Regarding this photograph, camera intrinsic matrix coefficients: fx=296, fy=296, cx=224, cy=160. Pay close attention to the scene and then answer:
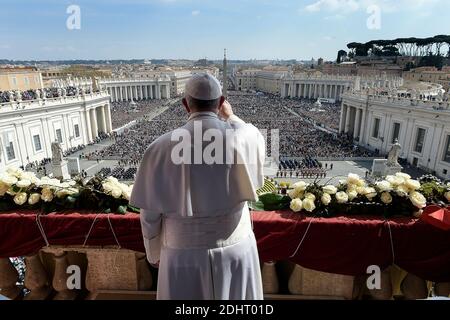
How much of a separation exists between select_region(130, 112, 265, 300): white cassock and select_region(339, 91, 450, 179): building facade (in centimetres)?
2787

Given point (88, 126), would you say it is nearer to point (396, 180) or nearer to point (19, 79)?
point (19, 79)

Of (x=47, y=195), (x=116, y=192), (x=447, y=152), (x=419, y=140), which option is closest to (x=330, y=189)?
(x=116, y=192)

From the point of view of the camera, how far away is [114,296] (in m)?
3.82

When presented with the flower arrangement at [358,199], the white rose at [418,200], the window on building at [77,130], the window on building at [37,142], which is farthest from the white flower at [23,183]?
the window on building at [77,130]

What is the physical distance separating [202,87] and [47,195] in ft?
9.07

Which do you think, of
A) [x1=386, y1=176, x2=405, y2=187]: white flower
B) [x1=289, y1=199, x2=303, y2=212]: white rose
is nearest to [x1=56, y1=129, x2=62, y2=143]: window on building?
[x1=289, y1=199, x2=303, y2=212]: white rose

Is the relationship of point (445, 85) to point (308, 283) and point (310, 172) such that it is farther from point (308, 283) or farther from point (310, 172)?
point (308, 283)

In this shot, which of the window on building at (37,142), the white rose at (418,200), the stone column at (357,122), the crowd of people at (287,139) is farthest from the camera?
the stone column at (357,122)

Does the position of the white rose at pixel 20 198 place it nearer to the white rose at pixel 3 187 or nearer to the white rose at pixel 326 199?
the white rose at pixel 3 187

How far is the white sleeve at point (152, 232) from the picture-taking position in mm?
2250

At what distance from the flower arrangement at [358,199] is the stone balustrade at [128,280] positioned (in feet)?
2.44

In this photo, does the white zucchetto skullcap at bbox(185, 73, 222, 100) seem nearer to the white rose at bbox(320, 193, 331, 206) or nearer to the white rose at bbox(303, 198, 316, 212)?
the white rose at bbox(303, 198, 316, 212)

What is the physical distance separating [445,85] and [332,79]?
2985cm

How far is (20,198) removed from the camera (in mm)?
3684
